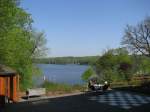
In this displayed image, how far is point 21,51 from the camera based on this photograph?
93.4ft

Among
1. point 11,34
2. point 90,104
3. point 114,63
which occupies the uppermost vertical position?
point 11,34

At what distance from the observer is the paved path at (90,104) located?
1753 centimetres

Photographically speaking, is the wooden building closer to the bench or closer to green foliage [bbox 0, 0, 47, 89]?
the bench

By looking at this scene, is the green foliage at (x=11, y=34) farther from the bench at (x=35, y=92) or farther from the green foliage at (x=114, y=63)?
the green foliage at (x=114, y=63)

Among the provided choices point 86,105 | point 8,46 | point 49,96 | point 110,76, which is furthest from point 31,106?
point 110,76

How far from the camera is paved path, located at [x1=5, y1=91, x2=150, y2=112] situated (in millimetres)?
17531

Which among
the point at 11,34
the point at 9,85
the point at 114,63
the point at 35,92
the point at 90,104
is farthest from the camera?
the point at 114,63

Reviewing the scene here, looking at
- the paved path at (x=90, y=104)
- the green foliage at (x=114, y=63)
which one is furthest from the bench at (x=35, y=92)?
the green foliage at (x=114, y=63)

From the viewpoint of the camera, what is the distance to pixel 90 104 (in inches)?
760

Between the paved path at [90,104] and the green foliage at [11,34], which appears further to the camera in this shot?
the green foliage at [11,34]

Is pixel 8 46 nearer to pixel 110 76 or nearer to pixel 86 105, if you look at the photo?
pixel 86 105

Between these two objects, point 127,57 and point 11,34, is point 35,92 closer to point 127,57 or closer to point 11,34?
point 11,34

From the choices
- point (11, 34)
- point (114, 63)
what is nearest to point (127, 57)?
point (114, 63)

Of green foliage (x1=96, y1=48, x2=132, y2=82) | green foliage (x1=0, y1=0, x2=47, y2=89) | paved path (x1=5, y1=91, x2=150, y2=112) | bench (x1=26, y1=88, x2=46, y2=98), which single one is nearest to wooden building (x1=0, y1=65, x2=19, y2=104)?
bench (x1=26, y1=88, x2=46, y2=98)
